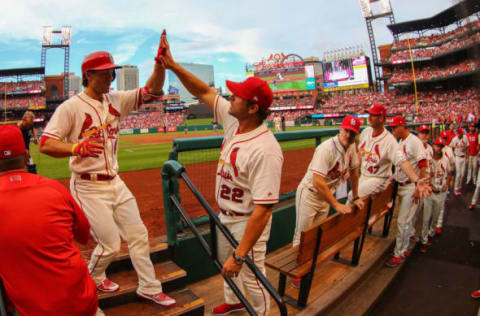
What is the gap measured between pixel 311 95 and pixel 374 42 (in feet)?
49.8

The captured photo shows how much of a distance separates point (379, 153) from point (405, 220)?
116cm

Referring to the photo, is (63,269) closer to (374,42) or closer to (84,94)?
(84,94)

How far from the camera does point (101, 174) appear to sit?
249 cm

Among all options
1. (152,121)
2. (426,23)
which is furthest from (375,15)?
(152,121)

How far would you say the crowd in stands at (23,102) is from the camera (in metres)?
52.7

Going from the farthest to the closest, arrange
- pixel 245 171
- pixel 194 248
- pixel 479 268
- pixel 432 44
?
pixel 432 44
pixel 479 268
pixel 194 248
pixel 245 171

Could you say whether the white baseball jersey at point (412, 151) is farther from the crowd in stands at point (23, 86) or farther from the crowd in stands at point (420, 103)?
the crowd in stands at point (23, 86)

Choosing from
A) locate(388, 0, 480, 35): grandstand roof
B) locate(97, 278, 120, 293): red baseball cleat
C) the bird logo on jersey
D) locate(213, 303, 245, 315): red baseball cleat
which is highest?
locate(388, 0, 480, 35): grandstand roof

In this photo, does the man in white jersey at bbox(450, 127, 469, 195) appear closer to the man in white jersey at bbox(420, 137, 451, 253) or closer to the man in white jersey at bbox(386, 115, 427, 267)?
the man in white jersey at bbox(420, 137, 451, 253)

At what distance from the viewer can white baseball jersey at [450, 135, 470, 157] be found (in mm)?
9625

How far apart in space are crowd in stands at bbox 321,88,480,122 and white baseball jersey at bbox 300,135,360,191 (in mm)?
28738

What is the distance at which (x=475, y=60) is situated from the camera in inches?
63.6

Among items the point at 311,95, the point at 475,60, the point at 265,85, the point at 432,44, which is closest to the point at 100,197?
the point at 265,85

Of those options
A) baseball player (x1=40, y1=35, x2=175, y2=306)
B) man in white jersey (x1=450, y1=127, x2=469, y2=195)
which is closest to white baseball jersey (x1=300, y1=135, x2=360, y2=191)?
baseball player (x1=40, y1=35, x2=175, y2=306)
